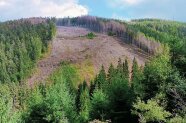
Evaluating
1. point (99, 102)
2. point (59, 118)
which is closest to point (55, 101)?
point (59, 118)

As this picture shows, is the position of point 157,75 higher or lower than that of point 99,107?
higher

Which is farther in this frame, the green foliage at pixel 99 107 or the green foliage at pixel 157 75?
the green foliage at pixel 99 107

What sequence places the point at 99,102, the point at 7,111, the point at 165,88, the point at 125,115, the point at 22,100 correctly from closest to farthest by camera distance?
the point at 7,111 → the point at 165,88 → the point at 125,115 → the point at 99,102 → the point at 22,100

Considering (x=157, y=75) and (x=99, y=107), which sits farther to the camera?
(x=99, y=107)

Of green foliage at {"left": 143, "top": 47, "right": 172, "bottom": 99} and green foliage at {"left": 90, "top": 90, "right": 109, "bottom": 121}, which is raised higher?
green foliage at {"left": 143, "top": 47, "right": 172, "bottom": 99}

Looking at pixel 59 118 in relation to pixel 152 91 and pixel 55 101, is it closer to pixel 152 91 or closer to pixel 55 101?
pixel 55 101

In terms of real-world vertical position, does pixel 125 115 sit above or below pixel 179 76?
below

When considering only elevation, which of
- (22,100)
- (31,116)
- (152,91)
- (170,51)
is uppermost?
(170,51)

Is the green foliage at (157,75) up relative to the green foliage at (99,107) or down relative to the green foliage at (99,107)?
up

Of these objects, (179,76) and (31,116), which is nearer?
(179,76)

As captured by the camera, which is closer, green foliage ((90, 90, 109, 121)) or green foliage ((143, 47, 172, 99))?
green foliage ((143, 47, 172, 99))

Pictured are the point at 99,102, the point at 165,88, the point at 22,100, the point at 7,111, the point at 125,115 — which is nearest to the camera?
the point at 7,111
